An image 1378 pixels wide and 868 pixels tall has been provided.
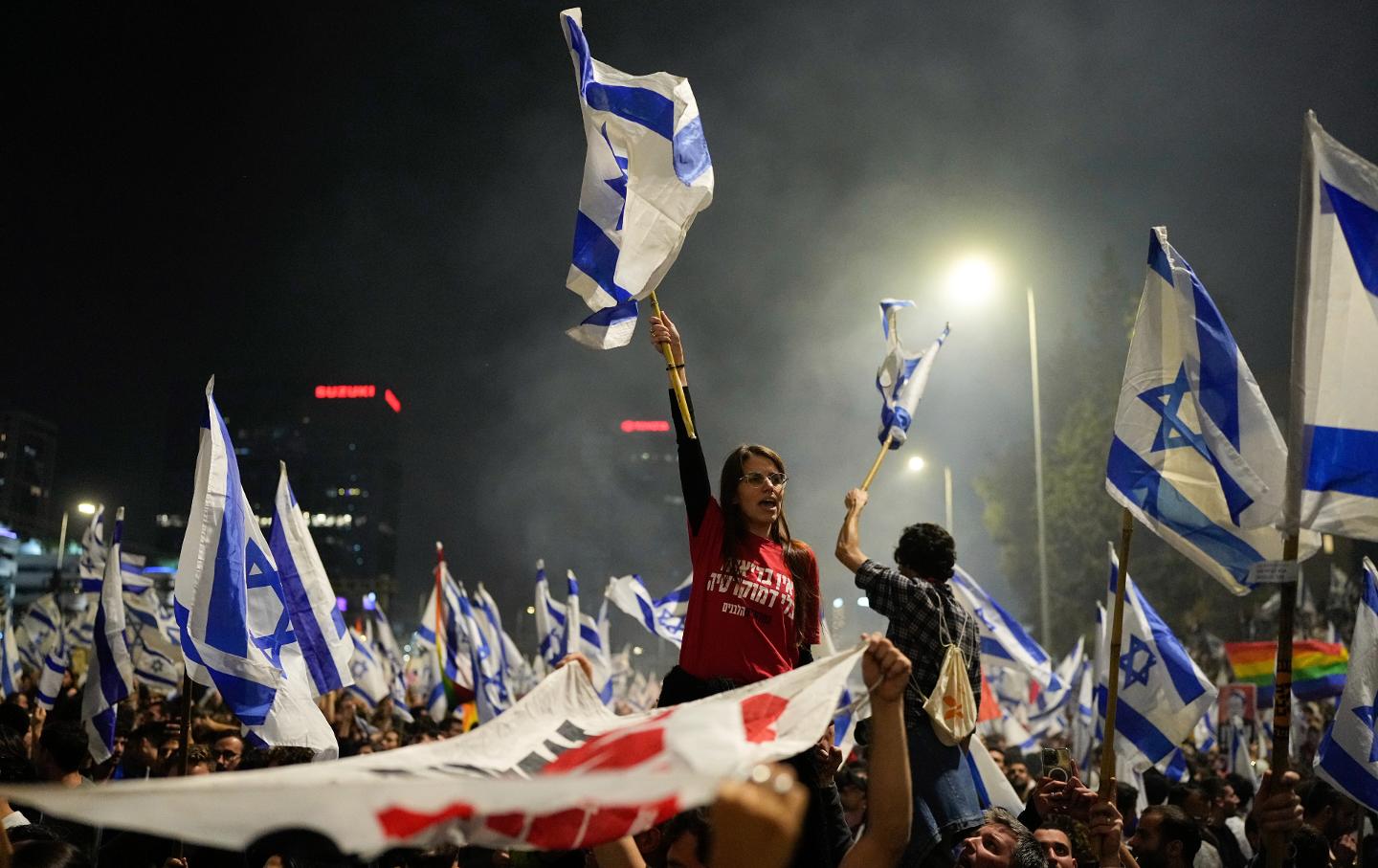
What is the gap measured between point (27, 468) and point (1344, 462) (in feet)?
354

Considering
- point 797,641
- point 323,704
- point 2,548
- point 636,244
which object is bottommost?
point 2,548

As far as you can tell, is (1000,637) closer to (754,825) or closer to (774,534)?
(774,534)

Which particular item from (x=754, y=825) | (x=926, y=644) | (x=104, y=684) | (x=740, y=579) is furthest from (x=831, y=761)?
(x=104, y=684)

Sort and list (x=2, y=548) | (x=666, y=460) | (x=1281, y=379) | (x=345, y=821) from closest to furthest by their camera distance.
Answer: (x=345, y=821) → (x=1281, y=379) → (x=2, y=548) → (x=666, y=460)

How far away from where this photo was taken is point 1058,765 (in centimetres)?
439

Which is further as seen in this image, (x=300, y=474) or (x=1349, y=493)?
(x=300, y=474)

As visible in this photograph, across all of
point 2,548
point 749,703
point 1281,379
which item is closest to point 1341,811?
point 749,703

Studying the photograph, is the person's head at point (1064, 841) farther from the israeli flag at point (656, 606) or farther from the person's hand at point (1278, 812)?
the israeli flag at point (656, 606)

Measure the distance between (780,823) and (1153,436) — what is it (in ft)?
12.0

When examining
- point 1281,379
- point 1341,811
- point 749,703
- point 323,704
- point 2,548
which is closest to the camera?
point 749,703

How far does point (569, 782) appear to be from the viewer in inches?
67.8

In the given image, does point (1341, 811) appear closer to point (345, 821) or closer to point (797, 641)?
point (797, 641)

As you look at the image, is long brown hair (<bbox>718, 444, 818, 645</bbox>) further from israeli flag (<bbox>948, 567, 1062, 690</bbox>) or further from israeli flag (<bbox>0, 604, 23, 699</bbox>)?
israeli flag (<bbox>0, 604, 23, 699</bbox>)

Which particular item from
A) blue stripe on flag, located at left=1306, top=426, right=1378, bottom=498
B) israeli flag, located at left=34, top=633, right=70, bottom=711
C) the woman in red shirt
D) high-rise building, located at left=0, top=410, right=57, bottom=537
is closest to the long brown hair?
the woman in red shirt
